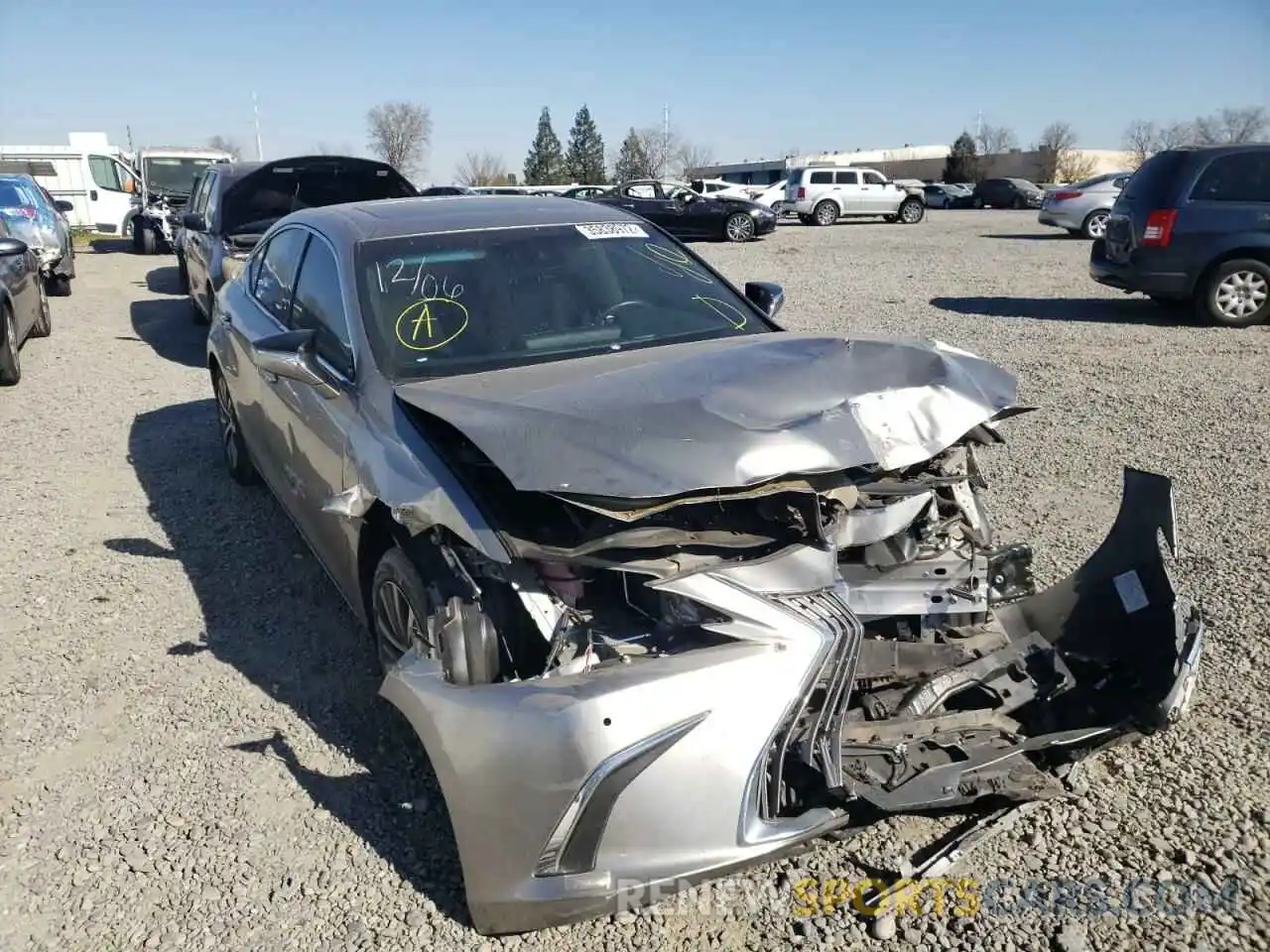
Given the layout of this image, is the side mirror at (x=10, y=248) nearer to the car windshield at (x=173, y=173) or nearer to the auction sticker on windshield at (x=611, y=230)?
the auction sticker on windshield at (x=611, y=230)

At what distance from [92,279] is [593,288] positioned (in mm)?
15808

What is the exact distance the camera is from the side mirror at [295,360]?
11.0 ft

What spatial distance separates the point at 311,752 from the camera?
10.5ft

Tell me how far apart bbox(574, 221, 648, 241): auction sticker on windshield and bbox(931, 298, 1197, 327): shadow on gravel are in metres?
7.97

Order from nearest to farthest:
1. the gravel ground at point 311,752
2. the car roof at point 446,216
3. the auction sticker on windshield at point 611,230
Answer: the gravel ground at point 311,752, the car roof at point 446,216, the auction sticker on windshield at point 611,230

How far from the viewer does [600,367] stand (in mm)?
3154

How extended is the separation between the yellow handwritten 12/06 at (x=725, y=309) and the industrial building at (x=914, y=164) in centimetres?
5300

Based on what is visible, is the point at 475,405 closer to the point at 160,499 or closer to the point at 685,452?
the point at 685,452

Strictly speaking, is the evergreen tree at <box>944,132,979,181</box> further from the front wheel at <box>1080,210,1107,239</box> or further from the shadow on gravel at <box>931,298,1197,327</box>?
the shadow on gravel at <box>931,298,1197,327</box>

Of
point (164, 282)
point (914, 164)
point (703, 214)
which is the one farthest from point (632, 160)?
point (164, 282)

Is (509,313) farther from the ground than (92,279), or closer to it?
farther from the ground

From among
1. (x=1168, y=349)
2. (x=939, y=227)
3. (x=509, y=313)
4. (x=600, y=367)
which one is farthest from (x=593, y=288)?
(x=939, y=227)

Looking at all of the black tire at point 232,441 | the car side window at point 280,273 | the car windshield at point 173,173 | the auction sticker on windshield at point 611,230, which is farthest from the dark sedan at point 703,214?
the auction sticker on windshield at point 611,230

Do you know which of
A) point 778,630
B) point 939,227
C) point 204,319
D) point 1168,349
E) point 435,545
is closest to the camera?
point 778,630
